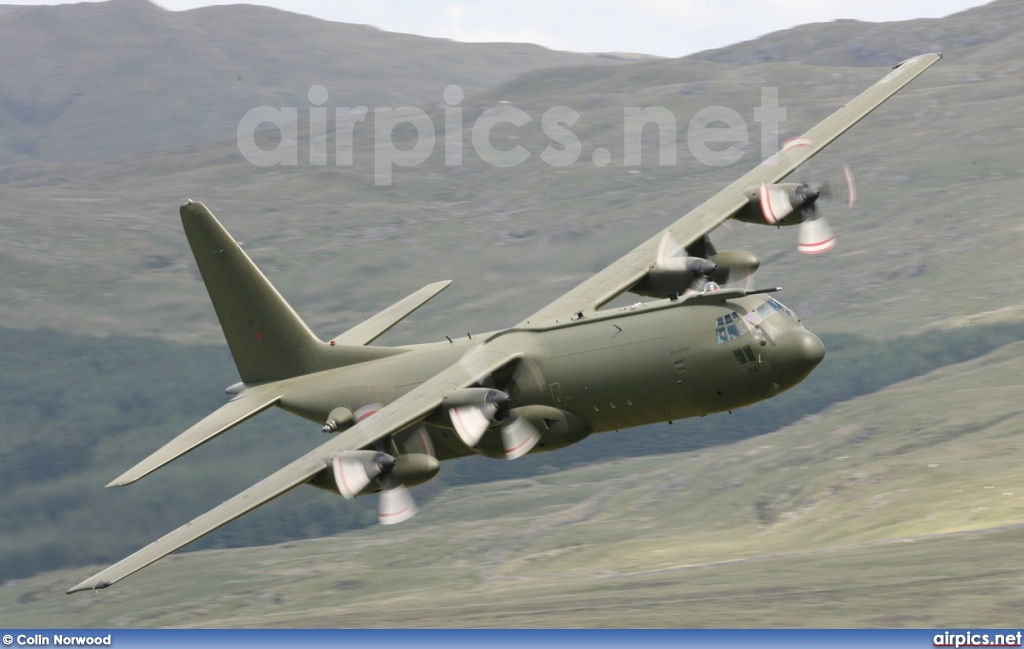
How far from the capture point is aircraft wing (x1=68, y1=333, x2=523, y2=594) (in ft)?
131

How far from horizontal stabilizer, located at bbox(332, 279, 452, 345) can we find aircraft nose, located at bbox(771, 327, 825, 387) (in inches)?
720

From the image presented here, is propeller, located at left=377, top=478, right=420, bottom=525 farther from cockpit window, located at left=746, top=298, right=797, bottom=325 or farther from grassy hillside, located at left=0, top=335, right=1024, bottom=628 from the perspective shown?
grassy hillside, located at left=0, top=335, right=1024, bottom=628

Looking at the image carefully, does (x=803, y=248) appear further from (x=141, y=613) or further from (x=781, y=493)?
(x=141, y=613)

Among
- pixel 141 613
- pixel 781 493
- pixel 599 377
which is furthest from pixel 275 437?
pixel 599 377

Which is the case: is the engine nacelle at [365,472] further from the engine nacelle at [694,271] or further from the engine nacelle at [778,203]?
the engine nacelle at [778,203]

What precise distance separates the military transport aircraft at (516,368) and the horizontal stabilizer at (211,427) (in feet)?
0.29

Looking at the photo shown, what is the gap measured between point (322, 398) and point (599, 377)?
536 inches

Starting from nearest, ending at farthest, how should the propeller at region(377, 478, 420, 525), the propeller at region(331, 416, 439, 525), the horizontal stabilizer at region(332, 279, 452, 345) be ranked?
the propeller at region(331, 416, 439, 525), the propeller at region(377, 478, 420, 525), the horizontal stabilizer at region(332, 279, 452, 345)

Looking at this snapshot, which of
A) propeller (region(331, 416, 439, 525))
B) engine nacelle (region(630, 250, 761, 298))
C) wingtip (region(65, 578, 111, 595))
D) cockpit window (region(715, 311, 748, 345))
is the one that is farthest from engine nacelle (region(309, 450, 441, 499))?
engine nacelle (region(630, 250, 761, 298))

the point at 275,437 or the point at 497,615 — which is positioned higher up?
the point at 275,437

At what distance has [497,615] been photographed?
485 feet

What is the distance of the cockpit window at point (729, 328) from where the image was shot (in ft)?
139

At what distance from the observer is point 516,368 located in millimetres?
45562

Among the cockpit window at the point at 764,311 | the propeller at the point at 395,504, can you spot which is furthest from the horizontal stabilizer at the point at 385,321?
the cockpit window at the point at 764,311
